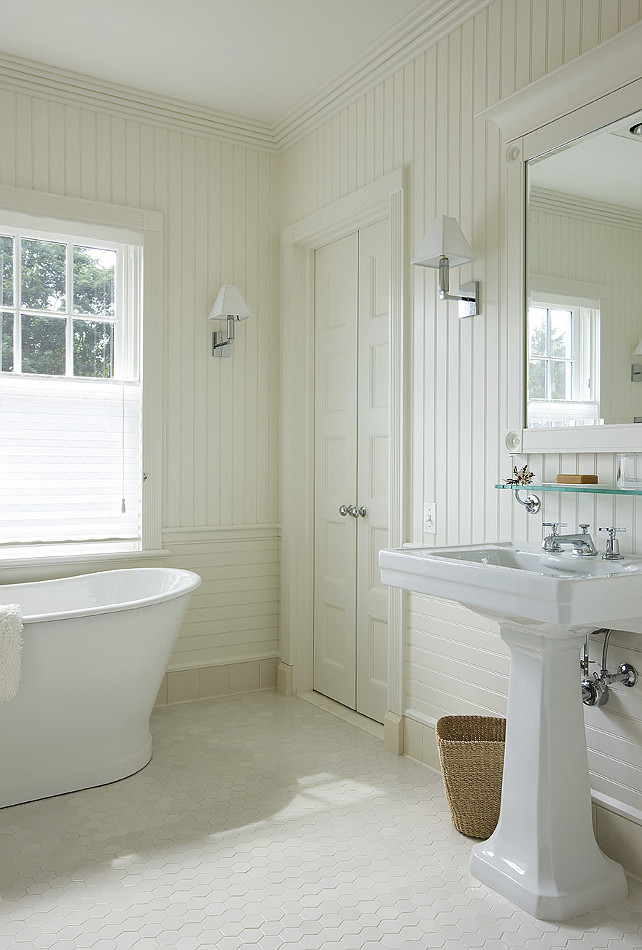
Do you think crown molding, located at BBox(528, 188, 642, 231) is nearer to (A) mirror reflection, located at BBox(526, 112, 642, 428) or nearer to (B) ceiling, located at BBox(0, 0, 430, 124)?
(A) mirror reflection, located at BBox(526, 112, 642, 428)

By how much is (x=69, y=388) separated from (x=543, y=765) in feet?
8.50

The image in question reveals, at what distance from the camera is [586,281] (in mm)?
2301

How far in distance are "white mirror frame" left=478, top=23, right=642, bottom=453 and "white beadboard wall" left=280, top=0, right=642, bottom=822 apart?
48 mm

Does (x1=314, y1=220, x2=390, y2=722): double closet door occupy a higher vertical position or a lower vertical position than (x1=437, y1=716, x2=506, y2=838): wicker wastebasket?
higher

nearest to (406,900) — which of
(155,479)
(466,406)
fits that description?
(466,406)

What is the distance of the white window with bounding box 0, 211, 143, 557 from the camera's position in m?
3.41

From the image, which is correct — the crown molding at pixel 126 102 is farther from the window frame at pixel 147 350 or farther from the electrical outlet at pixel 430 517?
the electrical outlet at pixel 430 517

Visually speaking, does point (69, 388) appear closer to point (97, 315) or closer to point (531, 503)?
point (97, 315)

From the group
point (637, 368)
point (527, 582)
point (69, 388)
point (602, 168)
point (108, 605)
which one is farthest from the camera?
point (69, 388)

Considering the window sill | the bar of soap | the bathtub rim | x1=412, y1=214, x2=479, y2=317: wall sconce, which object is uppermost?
x1=412, y1=214, x2=479, y2=317: wall sconce

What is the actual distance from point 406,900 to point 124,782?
1.23m

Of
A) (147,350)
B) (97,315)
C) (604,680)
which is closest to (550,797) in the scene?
(604,680)

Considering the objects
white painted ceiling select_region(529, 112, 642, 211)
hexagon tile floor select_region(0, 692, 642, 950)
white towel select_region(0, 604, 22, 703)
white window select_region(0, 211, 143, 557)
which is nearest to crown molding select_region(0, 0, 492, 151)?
white window select_region(0, 211, 143, 557)

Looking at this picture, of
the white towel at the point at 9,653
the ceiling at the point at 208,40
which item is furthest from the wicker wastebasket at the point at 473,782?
the ceiling at the point at 208,40
